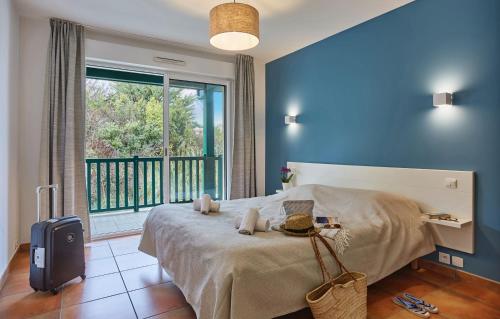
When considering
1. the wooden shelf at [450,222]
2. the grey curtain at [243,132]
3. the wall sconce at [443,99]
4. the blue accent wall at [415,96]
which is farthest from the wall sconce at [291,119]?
the wooden shelf at [450,222]

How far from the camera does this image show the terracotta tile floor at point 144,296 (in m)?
2.05

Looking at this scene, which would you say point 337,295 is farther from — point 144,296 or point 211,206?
point 144,296

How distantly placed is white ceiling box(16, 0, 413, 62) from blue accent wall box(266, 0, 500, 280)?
0.25 meters

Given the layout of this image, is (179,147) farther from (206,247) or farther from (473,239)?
(473,239)

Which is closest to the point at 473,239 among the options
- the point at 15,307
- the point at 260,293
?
the point at 260,293

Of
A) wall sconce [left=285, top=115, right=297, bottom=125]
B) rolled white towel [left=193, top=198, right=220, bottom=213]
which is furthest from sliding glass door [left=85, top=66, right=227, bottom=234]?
rolled white towel [left=193, top=198, right=220, bottom=213]

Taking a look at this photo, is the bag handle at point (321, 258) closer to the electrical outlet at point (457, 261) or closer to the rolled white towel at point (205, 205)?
the rolled white towel at point (205, 205)

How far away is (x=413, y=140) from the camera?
2.84m

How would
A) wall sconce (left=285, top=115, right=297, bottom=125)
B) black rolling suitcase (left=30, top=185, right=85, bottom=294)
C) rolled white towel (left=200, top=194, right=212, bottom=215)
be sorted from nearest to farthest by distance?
1. black rolling suitcase (left=30, top=185, right=85, bottom=294)
2. rolled white towel (left=200, top=194, right=212, bottom=215)
3. wall sconce (left=285, top=115, right=297, bottom=125)

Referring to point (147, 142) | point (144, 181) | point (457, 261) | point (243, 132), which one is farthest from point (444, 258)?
point (147, 142)

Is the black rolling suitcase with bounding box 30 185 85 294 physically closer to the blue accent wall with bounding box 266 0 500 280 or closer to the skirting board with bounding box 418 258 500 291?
the blue accent wall with bounding box 266 0 500 280

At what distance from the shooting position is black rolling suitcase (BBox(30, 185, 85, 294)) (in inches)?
89.0

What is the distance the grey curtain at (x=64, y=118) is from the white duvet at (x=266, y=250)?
4.19ft

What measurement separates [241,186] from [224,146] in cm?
70
